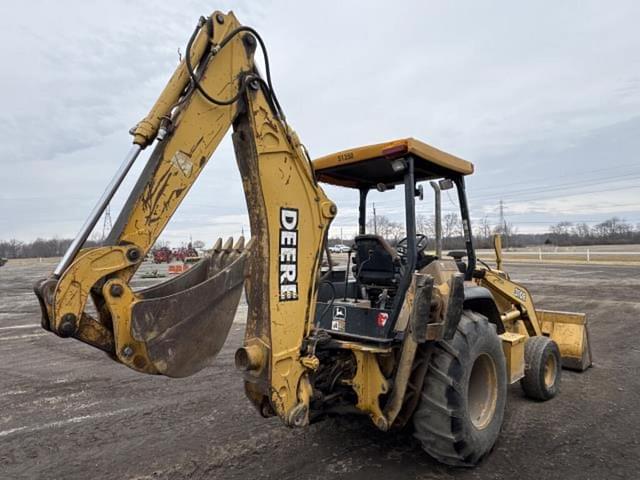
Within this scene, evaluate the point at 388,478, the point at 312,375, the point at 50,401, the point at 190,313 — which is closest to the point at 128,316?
the point at 190,313

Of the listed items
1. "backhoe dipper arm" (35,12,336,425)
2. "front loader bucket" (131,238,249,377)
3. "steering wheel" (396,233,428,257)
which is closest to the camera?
"backhoe dipper arm" (35,12,336,425)

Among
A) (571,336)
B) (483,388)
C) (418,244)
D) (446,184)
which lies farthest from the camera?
(571,336)

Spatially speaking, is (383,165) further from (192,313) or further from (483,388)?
(192,313)

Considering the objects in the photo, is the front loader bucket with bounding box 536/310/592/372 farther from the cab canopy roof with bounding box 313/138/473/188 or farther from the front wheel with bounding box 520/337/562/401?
the cab canopy roof with bounding box 313/138/473/188

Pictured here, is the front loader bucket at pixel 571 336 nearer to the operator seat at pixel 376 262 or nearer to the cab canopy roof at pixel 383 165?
the cab canopy roof at pixel 383 165

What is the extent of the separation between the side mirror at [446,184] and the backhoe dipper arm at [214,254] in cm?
165

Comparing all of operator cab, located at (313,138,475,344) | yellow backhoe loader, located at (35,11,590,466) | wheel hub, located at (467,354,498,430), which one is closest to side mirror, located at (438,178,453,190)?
operator cab, located at (313,138,475,344)

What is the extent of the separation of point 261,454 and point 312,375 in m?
1.02

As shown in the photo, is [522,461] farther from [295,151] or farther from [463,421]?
[295,151]

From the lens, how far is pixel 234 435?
4.24 meters

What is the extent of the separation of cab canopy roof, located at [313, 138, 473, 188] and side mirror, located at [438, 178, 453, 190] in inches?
1.9

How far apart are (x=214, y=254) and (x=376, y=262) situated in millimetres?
1470

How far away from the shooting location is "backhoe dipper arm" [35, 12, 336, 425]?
248cm

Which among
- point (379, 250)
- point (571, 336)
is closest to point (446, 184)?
point (379, 250)
